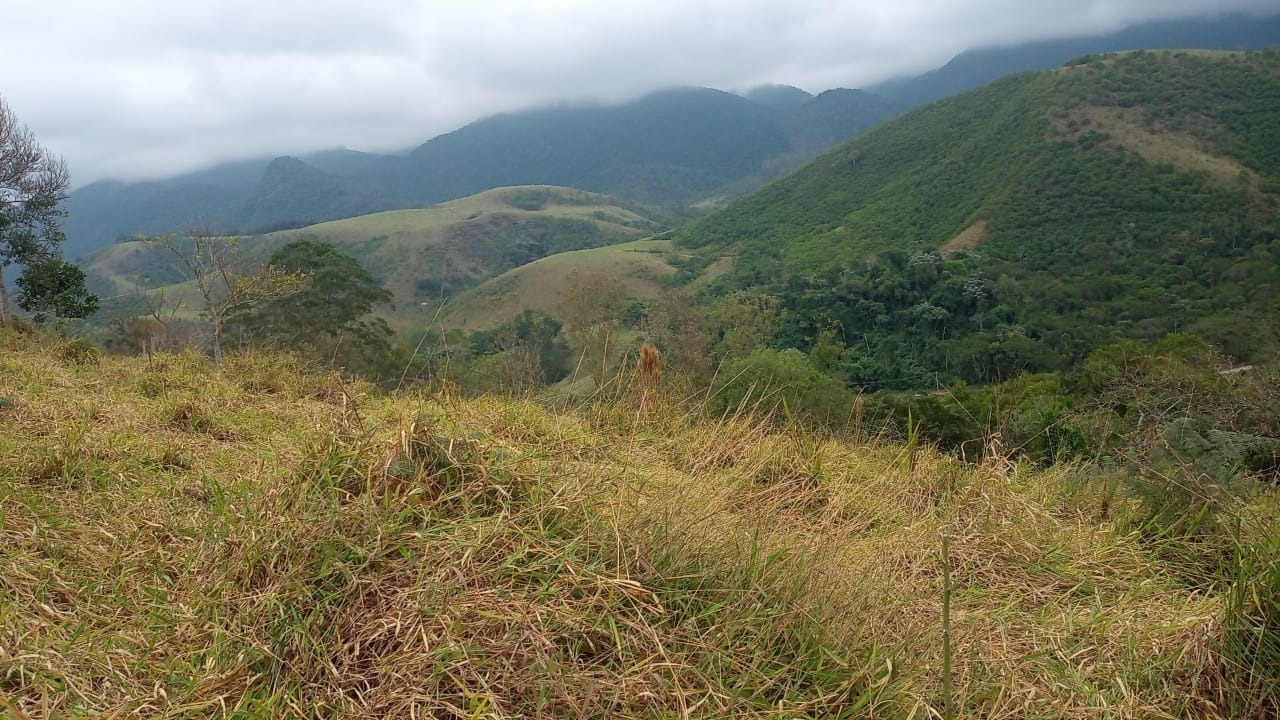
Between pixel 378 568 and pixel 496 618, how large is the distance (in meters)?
0.41

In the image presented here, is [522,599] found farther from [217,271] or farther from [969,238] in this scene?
[969,238]

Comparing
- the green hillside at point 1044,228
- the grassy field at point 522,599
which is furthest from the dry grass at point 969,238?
the grassy field at point 522,599

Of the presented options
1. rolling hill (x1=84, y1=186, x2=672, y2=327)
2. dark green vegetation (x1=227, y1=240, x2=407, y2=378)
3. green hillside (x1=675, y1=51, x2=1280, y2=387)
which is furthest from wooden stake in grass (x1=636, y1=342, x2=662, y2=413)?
rolling hill (x1=84, y1=186, x2=672, y2=327)

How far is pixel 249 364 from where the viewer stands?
5957 mm

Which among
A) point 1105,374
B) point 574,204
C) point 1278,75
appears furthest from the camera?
point 574,204

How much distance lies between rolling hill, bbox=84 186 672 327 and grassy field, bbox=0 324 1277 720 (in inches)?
2901

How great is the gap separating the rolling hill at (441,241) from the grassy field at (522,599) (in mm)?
73696

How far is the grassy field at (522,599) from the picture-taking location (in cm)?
168

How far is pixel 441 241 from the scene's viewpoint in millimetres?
107312

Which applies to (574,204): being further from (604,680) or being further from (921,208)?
(604,680)

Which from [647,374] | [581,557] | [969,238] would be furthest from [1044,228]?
[581,557]

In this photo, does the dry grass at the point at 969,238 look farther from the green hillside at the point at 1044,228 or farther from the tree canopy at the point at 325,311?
the tree canopy at the point at 325,311

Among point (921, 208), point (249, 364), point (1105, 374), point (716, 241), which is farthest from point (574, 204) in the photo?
point (249, 364)

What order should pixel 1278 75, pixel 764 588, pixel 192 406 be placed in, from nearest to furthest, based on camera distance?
pixel 764 588 < pixel 192 406 < pixel 1278 75
